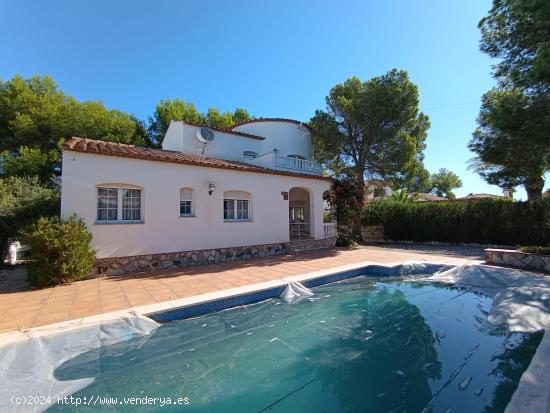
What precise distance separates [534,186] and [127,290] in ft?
87.5

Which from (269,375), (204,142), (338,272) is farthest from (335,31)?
(269,375)

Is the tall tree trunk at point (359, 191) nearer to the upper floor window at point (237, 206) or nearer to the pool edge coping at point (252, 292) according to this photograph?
the upper floor window at point (237, 206)

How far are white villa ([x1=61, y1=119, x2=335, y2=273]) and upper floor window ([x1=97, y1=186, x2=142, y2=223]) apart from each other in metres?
0.03

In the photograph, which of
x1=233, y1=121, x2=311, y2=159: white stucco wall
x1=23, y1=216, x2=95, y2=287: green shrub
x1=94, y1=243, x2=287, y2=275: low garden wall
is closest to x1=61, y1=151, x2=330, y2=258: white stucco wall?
x1=94, y1=243, x2=287, y2=275: low garden wall

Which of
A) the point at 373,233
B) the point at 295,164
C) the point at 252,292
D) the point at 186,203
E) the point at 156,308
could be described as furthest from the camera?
the point at 373,233

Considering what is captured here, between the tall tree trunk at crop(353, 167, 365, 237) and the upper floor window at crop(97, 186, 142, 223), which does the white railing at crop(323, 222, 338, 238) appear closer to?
the tall tree trunk at crop(353, 167, 365, 237)

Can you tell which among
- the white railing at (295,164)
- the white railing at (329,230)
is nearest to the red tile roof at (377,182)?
the white railing at (295,164)

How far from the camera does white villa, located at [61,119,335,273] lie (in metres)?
9.68

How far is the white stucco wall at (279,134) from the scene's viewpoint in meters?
19.8

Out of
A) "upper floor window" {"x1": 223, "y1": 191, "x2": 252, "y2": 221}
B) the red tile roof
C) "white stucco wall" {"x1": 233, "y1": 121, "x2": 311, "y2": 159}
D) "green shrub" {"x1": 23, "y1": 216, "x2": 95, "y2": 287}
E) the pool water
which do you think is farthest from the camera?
the red tile roof

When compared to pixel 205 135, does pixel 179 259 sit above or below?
below

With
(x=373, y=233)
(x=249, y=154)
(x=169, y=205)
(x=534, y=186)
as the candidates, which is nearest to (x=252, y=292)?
(x=169, y=205)

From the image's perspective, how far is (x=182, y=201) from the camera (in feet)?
39.1

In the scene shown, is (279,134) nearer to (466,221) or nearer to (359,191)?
(359,191)
